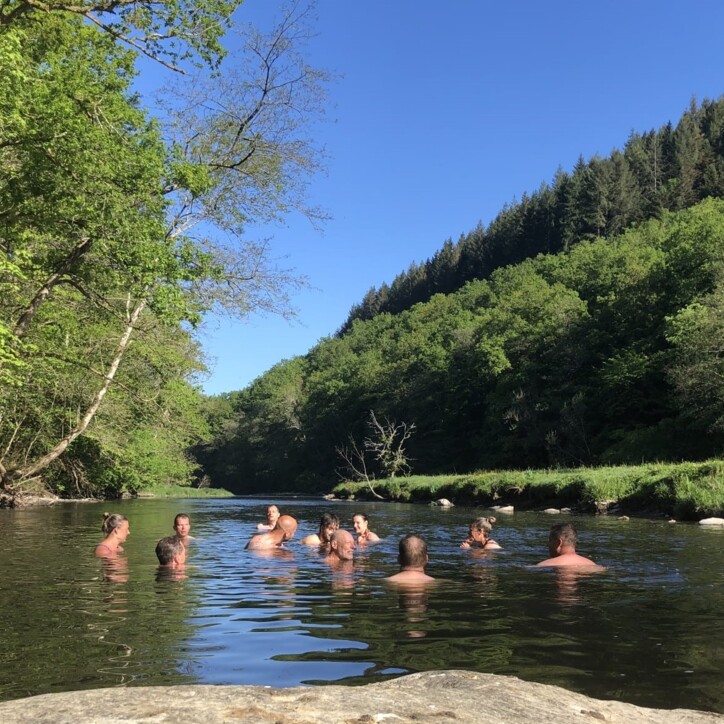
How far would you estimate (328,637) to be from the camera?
6160mm

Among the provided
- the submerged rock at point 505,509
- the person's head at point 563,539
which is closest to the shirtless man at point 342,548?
the person's head at point 563,539

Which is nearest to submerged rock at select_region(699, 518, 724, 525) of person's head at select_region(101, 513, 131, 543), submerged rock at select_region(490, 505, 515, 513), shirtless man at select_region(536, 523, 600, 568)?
shirtless man at select_region(536, 523, 600, 568)

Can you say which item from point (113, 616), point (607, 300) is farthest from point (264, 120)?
point (607, 300)

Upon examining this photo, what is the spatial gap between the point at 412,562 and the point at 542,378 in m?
63.8

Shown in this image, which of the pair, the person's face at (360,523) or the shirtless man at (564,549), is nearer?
the shirtless man at (564,549)

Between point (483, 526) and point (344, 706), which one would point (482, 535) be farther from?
point (344, 706)

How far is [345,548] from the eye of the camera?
11859 millimetres

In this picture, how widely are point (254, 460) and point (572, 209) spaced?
77455 millimetres

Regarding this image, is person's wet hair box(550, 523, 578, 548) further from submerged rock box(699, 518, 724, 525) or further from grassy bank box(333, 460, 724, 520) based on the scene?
grassy bank box(333, 460, 724, 520)

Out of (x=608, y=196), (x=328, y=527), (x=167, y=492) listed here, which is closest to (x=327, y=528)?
(x=328, y=527)

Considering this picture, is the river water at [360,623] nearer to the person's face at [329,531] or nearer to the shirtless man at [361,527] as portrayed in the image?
the person's face at [329,531]

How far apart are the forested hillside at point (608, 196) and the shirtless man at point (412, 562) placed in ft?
379

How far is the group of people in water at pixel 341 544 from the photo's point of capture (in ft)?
31.5

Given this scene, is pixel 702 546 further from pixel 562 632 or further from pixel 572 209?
pixel 572 209
